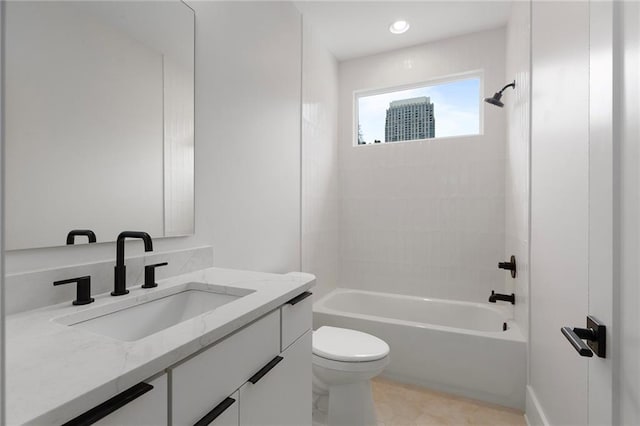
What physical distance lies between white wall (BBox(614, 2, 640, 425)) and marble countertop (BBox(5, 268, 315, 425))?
80cm

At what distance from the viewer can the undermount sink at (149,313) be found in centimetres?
91

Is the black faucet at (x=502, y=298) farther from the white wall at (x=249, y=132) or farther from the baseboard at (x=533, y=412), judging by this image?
the white wall at (x=249, y=132)

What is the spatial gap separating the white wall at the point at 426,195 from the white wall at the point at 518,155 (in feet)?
0.48

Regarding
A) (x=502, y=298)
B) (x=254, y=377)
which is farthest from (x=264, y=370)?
(x=502, y=298)

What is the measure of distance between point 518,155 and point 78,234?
244cm

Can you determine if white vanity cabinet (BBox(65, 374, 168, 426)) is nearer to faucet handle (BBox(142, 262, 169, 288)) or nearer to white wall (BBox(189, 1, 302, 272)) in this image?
faucet handle (BBox(142, 262, 169, 288))

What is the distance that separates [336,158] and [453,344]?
1.95 m

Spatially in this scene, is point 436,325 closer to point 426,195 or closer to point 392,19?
point 426,195

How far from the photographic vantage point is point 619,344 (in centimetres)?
58

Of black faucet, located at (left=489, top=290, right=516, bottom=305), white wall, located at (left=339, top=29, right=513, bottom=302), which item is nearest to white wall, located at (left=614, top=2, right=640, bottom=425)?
black faucet, located at (left=489, top=290, right=516, bottom=305)

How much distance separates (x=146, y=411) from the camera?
0.59m

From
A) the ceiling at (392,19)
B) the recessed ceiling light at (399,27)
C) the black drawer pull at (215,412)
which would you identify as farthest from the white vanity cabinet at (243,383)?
the recessed ceiling light at (399,27)

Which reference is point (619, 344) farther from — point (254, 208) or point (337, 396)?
point (254, 208)

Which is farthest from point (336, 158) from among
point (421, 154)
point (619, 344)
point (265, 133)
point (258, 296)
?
point (619, 344)
